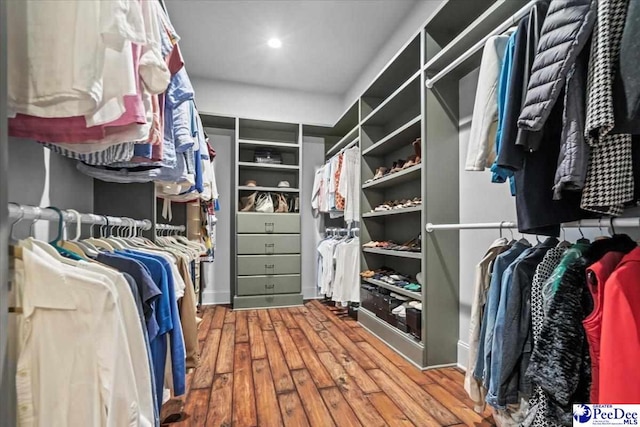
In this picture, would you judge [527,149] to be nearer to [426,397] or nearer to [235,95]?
[426,397]

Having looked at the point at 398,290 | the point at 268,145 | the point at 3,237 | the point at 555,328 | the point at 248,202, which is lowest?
the point at 398,290

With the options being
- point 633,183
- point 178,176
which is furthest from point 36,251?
point 633,183

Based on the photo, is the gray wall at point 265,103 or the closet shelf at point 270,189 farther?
the gray wall at point 265,103

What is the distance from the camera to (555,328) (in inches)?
36.5

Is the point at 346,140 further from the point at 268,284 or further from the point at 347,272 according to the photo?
the point at 268,284

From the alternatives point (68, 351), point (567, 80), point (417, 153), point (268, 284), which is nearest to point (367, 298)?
point (268, 284)

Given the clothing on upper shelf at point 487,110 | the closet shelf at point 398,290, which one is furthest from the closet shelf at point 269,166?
the clothing on upper shelf at point 487,110

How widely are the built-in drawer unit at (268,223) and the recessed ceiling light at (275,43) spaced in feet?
5.93

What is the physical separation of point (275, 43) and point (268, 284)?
2621mm

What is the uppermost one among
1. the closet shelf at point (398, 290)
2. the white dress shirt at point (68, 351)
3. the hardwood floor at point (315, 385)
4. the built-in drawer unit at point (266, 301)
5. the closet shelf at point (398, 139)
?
the closet shelf at point (398, 139)

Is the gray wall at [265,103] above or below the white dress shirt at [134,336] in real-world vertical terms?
above

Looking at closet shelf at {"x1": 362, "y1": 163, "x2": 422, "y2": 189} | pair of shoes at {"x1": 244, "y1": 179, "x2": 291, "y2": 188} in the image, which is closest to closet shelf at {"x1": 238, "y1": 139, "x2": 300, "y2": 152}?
pair of shoes at {"x1": 244, "y1": 179, "x2": 291, "y2": 188}

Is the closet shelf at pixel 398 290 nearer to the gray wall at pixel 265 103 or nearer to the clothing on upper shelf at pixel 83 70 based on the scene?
the clothing on upper shelf at pixel 83 70

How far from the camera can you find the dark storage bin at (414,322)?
6.59ft
